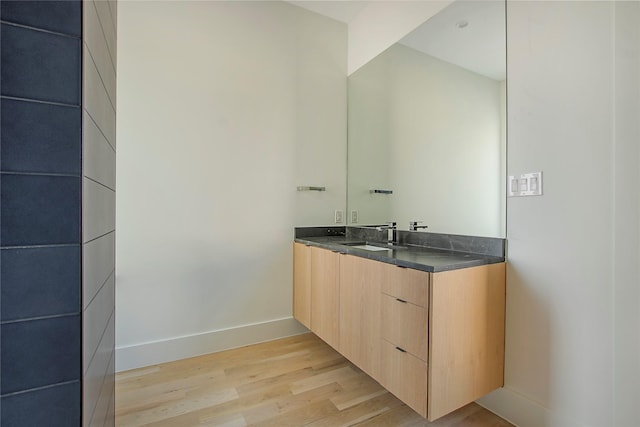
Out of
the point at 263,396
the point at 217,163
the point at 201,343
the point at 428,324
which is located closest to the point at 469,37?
the point at 428,324

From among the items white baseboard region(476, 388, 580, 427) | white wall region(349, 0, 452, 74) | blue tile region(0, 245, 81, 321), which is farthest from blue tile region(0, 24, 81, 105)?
white baseboard region(476, 388, 580, 427)

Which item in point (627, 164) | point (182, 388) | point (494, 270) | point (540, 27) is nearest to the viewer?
point (627, 164)

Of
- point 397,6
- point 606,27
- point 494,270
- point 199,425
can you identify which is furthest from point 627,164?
point 199,425

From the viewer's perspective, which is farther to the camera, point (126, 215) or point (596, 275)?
point (126, 215)

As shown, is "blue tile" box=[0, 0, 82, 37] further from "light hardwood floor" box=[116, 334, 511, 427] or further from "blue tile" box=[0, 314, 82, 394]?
"light hardwood floor" box=[116, 334, 511, 427]

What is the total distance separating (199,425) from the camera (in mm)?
1478

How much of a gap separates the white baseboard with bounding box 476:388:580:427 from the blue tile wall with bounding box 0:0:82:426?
184 cm

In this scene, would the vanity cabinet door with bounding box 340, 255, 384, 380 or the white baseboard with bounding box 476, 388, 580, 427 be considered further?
the vanity cabinet door with bounding box 340, 255, 384, 380

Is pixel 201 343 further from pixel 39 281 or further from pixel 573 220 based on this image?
pixel 573 220

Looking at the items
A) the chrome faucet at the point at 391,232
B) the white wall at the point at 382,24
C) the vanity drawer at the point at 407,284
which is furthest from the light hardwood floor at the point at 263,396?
the white wall at the point at 382,24

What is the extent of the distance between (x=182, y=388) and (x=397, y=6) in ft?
9.92

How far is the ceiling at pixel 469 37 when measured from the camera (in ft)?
5.27

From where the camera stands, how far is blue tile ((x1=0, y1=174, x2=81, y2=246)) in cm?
62

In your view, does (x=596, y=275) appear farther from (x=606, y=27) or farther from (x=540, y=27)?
(x=540, y=27)
